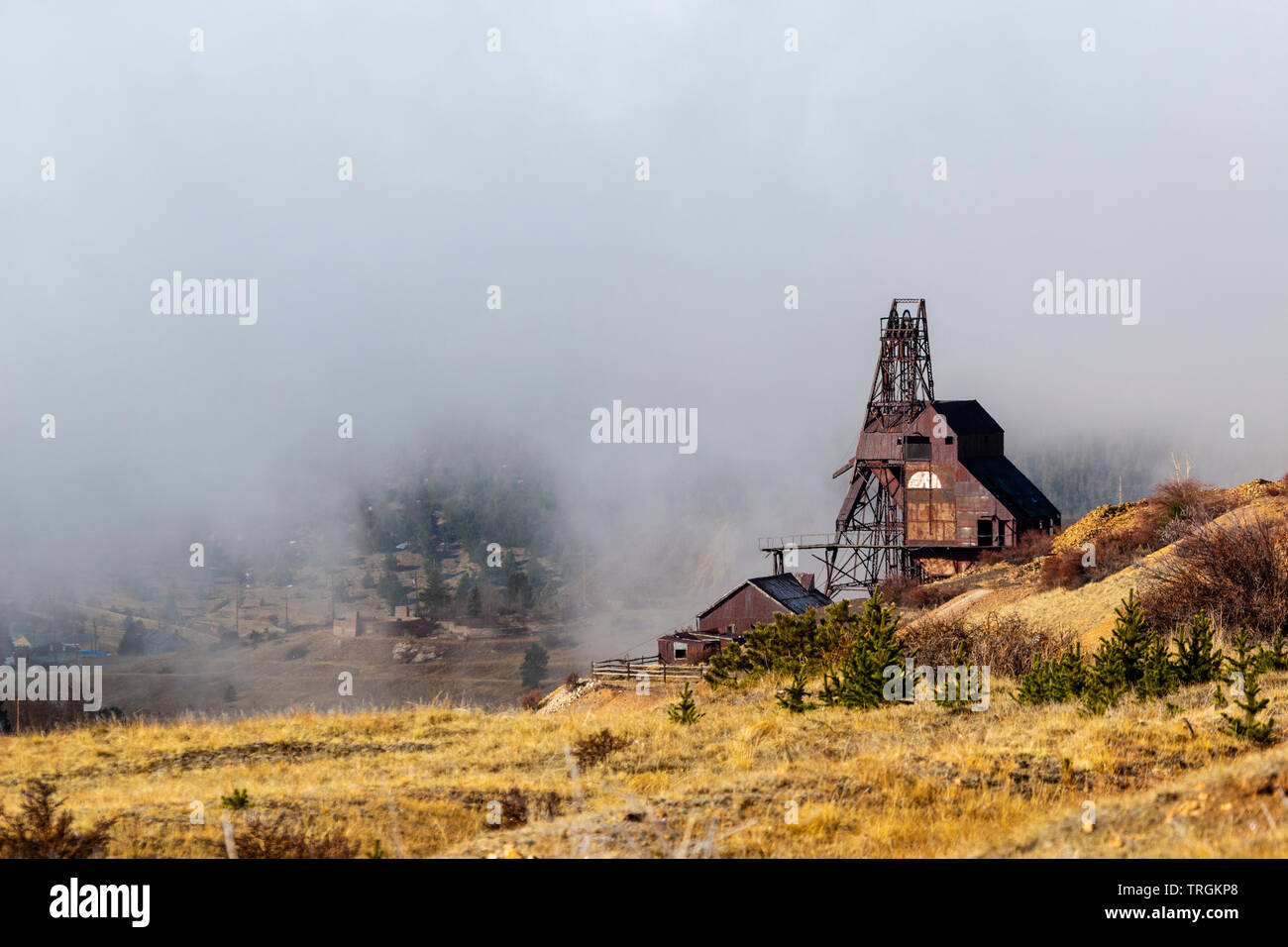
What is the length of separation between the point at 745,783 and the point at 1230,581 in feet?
41.8

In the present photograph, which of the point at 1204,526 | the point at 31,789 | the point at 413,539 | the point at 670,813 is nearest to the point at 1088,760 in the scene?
the point at 670,813

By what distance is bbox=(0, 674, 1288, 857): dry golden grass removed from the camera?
9306 millimetres

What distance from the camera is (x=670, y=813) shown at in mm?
11156

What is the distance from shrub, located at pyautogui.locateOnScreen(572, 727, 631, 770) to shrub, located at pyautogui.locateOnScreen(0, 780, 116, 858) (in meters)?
6.31

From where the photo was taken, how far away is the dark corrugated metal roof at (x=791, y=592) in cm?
4831

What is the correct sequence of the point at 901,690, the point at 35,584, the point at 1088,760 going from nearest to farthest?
the point at 1088,760
the point at 901,690
the point at 35,584

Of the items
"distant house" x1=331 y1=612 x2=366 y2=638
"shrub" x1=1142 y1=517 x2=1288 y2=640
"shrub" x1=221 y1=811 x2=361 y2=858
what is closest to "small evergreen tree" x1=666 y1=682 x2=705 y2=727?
"shrub" x1=221 y1=811 x2=361 y2=858

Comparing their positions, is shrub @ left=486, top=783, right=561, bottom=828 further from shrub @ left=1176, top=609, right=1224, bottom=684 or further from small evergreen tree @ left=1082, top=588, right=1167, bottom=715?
shrub @ left=1176, top=609, right=1224, bottom=684

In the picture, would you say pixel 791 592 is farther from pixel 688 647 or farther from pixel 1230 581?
pixel 1230 581

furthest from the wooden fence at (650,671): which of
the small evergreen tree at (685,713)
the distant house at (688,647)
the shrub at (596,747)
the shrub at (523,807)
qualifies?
the shrub at (523,807)
